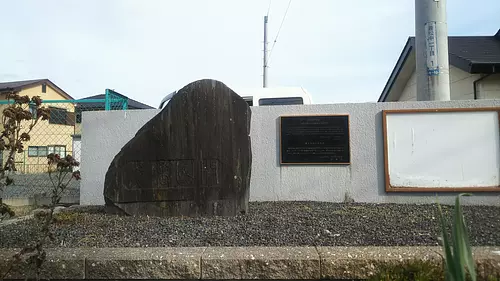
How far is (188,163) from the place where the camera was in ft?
17.5

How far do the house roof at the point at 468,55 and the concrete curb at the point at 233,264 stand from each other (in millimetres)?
7600

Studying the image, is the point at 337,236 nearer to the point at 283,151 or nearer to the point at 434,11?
the point at 283,151

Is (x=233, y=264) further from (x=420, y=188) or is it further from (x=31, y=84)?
(x=31, y=84)

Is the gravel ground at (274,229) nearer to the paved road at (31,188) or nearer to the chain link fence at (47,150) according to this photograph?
the chain link fence at (47,150)

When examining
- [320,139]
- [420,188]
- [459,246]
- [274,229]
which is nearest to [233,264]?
[274,229]

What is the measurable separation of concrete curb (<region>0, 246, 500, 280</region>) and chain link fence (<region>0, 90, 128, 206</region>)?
1.20 metres

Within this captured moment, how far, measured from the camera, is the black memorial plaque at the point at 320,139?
636 cm

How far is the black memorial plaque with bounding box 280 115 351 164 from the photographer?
20.9 feet

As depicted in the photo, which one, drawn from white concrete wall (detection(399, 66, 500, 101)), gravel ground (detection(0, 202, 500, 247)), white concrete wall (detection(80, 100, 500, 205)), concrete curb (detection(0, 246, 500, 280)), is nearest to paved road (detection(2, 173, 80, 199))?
gravel ground (detection(0, 202, 500, 247))

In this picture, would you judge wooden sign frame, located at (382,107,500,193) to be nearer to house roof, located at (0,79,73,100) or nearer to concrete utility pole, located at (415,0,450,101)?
concrete utility pole, located at (415,0,450,101)

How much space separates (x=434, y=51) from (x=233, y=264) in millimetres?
5649

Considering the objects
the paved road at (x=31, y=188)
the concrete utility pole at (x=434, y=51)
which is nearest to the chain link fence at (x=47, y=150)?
the paved road at (x=31, y=188)

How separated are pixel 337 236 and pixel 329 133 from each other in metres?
2.64

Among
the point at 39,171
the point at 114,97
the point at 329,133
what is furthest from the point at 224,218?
the point at 39,171
